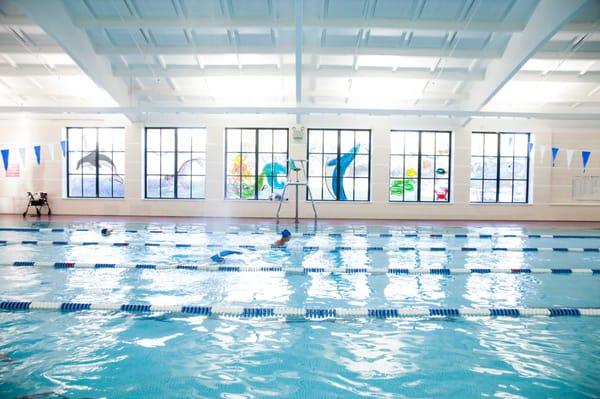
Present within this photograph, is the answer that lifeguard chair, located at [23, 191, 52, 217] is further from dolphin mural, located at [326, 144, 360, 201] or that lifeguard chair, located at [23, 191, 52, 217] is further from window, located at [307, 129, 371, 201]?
dolphin mural, located at [326, 144, 360, 201]

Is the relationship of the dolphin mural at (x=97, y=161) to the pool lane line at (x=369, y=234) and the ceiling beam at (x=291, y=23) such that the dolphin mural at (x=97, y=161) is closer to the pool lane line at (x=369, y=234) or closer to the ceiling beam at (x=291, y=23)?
the pool lane line at (x=369, y=234)

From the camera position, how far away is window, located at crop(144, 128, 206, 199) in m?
13.9

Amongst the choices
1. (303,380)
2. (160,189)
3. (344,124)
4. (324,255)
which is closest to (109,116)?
(160,189)

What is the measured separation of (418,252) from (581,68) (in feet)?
24.7

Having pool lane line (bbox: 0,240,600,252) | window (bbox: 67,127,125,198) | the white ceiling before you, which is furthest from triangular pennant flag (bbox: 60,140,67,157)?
pool lane line (bbox: 0,240,600,252)

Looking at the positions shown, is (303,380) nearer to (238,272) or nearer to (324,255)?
(238,272)

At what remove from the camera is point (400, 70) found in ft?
35.7

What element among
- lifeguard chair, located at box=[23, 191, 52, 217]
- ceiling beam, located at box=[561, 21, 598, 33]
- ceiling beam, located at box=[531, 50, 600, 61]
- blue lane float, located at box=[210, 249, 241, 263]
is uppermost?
ceiling beam, located at box=[561, 21, 598, 33]

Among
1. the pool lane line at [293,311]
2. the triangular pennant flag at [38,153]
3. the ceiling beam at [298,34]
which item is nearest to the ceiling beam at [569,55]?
the ceiling beam at [298,34]

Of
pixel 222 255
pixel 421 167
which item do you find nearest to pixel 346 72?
pixel 421 167

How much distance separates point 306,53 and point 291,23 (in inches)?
42.0

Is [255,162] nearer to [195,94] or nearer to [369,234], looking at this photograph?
[195,94]

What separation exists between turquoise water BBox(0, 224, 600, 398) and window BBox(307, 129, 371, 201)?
8673 millimetres

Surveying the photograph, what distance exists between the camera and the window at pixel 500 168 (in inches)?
549
